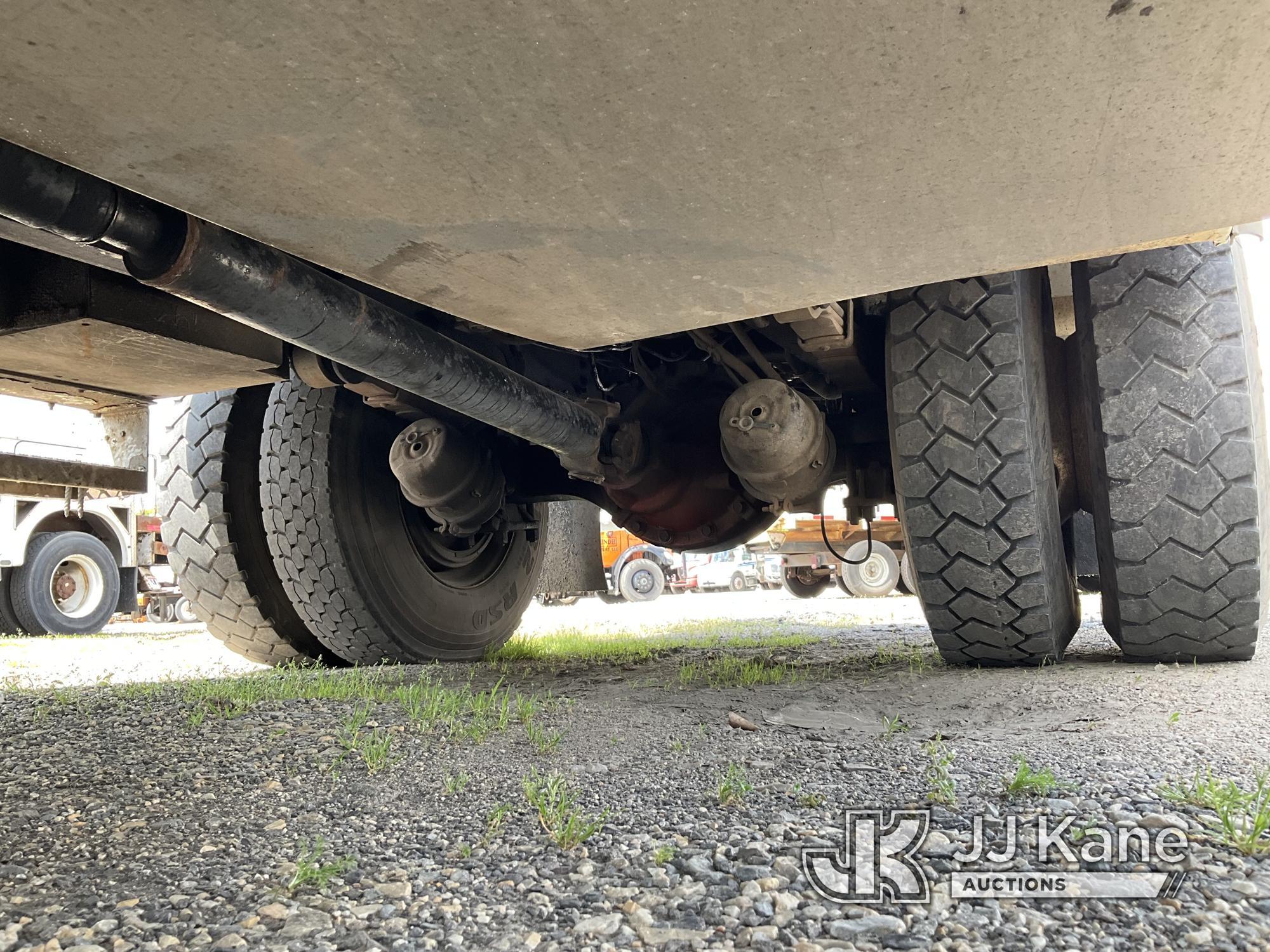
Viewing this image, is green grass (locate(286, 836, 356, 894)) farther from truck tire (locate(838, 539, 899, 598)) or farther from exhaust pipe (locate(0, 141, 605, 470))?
truck tire (locate(838, 539, 899, 598))

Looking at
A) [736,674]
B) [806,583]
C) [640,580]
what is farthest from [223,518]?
[640,580]

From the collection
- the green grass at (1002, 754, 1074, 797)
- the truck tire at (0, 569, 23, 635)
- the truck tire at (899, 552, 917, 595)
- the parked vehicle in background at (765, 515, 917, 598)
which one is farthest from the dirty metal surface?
the truck tire at (899, 552, 917, 595)

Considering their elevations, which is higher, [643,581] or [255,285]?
[255,285]

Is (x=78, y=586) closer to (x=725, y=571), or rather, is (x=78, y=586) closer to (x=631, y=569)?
(x=631, y=569)

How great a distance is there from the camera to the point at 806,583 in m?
11.3

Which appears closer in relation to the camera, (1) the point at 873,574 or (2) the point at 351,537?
(2) the point at 351,537

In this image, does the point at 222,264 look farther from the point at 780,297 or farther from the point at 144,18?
the point at 780,297

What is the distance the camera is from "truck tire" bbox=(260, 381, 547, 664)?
2.68 metres

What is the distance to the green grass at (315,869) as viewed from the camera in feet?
3.10

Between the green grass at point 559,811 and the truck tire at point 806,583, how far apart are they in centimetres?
1024

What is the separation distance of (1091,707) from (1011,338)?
3.05 ft

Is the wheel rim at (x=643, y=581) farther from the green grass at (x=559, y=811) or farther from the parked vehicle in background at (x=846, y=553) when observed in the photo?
the green grass at (x=559, y=811)

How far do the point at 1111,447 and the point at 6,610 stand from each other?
311 inches

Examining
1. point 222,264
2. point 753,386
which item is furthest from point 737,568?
point 222,264
